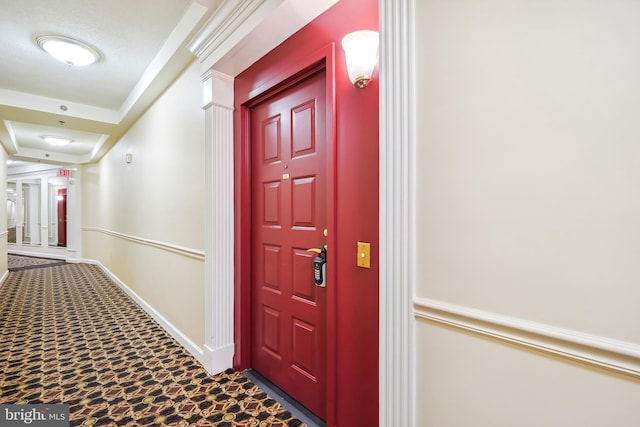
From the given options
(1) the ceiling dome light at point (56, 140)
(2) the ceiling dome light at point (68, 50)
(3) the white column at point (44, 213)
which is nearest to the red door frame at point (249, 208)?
(2) the ceiling dome light at point (68, 50)

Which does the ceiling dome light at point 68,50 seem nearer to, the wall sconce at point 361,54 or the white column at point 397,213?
the wall sconce at point 361,54

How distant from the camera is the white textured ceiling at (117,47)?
1.83 metres

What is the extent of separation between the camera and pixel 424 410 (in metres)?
1.09

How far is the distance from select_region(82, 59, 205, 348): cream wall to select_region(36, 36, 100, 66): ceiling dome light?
2.26 ft

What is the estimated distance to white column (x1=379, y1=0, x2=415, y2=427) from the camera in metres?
1.09

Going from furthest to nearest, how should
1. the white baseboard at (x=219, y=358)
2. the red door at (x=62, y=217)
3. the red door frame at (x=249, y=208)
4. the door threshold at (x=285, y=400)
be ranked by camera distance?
1. the red door at (x=62, y=217)
2. the white baseboard at (x=219, y=358)
3. the door threshold at (x=285, y=400)
4. the red door frame at (x=249, y=208)

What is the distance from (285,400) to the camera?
195 cm

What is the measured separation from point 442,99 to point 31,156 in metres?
9.14

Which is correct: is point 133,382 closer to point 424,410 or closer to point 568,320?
point 424,410

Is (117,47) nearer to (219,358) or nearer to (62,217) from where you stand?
(219,358)

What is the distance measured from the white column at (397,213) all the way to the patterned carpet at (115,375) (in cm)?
95

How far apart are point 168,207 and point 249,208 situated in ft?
4.34

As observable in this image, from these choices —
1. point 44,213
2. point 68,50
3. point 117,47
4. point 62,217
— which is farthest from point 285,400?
point 44,213

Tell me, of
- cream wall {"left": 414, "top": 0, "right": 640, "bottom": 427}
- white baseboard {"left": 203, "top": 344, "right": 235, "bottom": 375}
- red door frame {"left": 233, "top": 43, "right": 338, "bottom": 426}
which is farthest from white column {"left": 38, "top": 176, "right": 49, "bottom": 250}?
cream wall {"left": 414, "top": 0, "right": 640, "bottom": 427}
